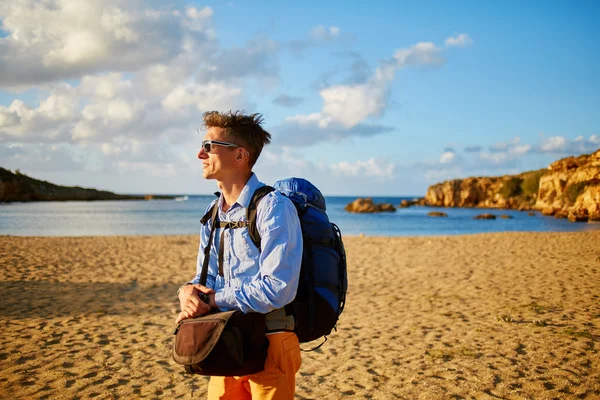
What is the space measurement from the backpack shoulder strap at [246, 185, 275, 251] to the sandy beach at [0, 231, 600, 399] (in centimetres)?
299

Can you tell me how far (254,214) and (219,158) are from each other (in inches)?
14.8

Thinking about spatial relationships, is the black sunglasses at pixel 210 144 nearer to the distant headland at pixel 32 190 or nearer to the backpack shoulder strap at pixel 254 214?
the backpack shoulder strap at pixel 254 214

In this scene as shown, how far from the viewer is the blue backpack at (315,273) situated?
6.78ft

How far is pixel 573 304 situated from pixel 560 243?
10.7 metres

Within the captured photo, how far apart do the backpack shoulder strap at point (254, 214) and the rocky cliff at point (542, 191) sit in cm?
4355

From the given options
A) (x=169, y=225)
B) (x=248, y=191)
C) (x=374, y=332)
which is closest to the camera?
(x=248, y=191)

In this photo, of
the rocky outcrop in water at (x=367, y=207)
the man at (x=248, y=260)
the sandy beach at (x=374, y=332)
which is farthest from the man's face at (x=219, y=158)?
the rocky outcrop in water at (x=367, y=207)

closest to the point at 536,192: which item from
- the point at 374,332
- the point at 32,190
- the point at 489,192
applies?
the point at 489,192

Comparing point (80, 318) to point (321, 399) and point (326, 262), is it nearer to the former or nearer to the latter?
point (321, 399)

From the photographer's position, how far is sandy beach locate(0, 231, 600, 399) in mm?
4555

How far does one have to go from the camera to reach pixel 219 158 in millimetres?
2219

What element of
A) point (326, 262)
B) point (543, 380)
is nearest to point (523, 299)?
point (543, 380)

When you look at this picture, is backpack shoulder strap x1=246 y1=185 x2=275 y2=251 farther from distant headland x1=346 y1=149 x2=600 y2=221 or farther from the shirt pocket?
distant headland x1=346 y1=149 x2=600 y2=221

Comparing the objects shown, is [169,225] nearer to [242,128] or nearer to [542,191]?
[242,128]
